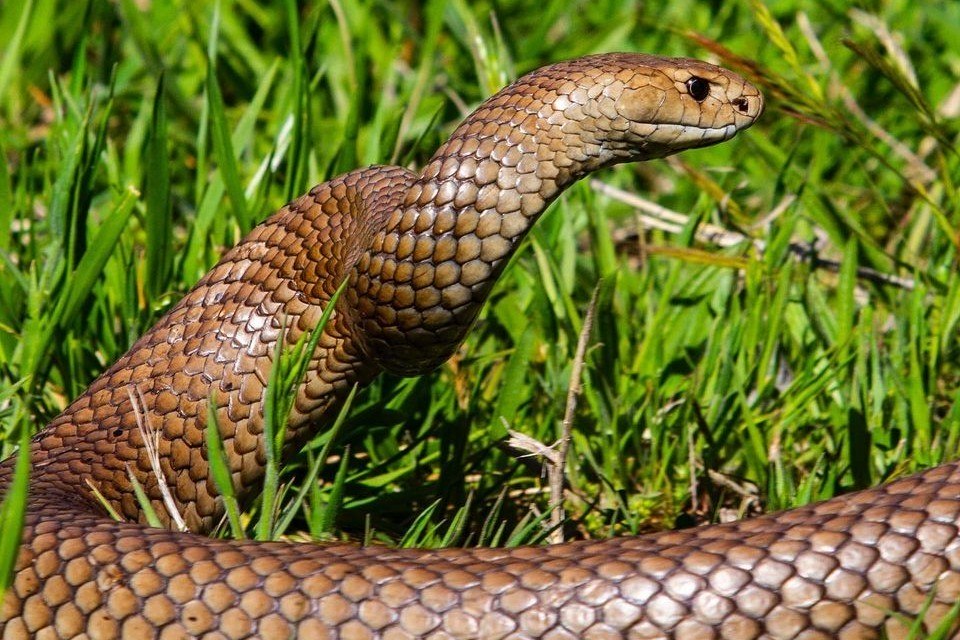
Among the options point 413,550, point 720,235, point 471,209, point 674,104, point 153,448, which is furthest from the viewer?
point 720,235

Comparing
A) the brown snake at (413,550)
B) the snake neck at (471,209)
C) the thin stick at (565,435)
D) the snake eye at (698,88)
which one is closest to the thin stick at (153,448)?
the brown snake at (413,550)

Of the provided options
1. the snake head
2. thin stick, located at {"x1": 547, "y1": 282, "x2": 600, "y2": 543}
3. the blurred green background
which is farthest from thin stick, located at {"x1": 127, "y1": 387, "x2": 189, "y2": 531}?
the snake head

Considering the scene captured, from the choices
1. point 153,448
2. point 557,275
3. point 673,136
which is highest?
point 673,136

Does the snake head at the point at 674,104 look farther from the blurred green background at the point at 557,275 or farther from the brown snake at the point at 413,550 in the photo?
the blurred green background at the point at 557,275

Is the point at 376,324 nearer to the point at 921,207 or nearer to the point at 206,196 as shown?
the point at 206,196

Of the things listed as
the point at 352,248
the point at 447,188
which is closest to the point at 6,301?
the point at 352,248

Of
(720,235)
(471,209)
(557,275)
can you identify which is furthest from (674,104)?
(720,235)

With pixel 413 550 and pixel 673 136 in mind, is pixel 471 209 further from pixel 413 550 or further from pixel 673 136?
pixel 413 550
